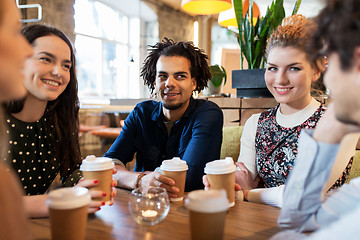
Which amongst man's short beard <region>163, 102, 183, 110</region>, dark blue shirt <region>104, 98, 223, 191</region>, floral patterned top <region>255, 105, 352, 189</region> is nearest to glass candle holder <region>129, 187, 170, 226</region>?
dark blue shirt <region>104, 98, 223, 191</region>

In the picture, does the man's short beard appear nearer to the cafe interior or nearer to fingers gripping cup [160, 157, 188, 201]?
the cafe interior

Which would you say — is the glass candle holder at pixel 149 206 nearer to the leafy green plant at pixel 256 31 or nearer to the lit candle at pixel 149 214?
the lit candle at pixel 149 214

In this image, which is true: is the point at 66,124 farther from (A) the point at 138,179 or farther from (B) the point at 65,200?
(B) the point at 65,200

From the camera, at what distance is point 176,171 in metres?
1.17

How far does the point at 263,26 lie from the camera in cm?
244

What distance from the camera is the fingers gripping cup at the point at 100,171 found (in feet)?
3.30

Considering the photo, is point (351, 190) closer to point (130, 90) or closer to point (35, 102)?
point (35, 102)

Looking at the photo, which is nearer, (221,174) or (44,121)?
(221,174)

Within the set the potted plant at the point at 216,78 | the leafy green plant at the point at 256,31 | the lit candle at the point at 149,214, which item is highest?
the leafy green plant at the point at 256,31

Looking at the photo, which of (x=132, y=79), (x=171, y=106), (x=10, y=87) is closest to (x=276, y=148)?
(x=171, y=106)

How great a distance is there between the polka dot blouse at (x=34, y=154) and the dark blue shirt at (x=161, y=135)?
375 mm

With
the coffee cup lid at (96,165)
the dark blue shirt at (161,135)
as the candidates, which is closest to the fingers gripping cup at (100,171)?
the coffee cup lid at (96,165)

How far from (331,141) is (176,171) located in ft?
1.98

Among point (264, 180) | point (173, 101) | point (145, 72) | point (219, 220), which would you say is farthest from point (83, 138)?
point (219, 220)
